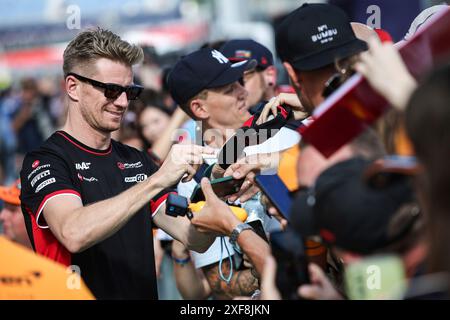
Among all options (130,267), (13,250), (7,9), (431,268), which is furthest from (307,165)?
(7,9)

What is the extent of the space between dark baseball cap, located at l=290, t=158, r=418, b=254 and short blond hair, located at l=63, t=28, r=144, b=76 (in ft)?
7.77

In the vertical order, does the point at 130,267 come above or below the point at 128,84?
below

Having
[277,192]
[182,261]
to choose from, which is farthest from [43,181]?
[182,261]

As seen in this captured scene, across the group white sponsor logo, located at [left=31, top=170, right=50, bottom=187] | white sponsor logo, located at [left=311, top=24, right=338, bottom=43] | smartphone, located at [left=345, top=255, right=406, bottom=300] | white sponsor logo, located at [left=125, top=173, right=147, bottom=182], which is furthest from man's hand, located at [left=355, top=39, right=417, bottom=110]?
white sponsor logo, located at [left=125, top=173, right=147, bottom=182]

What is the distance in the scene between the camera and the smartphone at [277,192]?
3.47 m

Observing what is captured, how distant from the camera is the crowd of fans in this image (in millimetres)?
2324

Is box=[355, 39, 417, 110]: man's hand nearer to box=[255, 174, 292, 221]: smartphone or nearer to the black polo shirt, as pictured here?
box=[255, 174, 292, 221]: smartphone

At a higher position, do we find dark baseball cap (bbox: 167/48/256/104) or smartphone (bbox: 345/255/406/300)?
dark baseball cap (bbox: 167/48/256/104)

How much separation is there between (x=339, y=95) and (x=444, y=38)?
373mm

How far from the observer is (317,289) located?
9.46ft

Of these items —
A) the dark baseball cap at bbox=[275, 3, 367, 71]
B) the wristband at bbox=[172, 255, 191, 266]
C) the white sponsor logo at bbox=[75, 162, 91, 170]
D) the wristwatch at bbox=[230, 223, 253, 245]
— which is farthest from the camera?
the wristband at bbox=[172, 255, 191, 266]

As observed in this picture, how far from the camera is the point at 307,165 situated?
9.78ft

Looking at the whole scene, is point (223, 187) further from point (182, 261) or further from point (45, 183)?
point (182, 261)

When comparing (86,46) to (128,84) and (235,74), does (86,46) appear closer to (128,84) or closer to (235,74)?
(128,84)
